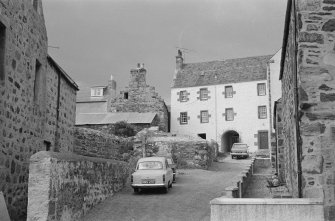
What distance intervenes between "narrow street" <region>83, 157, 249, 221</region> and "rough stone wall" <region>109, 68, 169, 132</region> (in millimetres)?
23384

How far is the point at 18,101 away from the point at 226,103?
33947 mm

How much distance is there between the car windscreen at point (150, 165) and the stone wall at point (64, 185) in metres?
2.88

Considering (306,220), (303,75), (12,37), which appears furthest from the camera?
(12,37)

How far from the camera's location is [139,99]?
142 feet

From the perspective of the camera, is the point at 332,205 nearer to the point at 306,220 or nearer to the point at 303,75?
the point at 306,220

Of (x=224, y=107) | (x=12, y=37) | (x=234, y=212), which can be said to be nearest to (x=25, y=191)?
(x=12, y=37)

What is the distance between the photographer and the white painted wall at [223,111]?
41844 mm

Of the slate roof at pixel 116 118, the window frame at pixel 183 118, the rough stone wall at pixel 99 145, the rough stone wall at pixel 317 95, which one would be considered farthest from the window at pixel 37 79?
the window frame at pixel 183 118

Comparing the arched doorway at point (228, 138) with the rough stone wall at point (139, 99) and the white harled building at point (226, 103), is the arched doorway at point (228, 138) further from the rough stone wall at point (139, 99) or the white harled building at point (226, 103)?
the rough stone wall at point (139, 99)

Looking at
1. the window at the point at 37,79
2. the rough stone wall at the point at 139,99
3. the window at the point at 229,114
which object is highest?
the rough stone wall at the point at 139,99

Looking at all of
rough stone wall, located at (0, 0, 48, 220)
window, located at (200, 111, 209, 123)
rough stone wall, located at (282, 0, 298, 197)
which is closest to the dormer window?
window, located at (200, 111, 209, 123)

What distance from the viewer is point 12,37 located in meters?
10.2

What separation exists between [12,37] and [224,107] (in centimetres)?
3443

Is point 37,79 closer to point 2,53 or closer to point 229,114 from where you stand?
point 2,53
